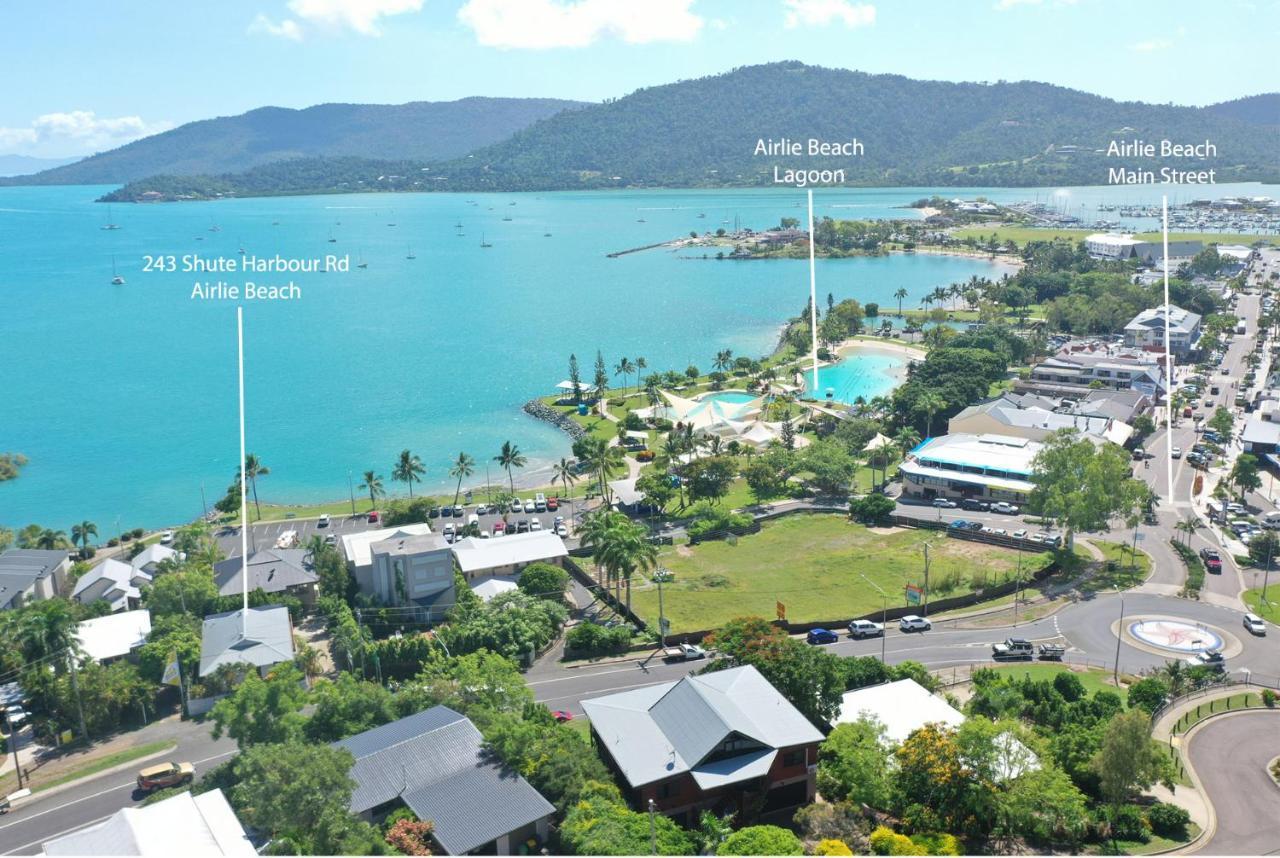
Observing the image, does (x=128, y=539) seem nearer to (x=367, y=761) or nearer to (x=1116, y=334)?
(x=367, y=761)

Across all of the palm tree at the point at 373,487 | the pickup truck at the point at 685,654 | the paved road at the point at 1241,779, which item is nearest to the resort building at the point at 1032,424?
the paved road at the point at 1241,779

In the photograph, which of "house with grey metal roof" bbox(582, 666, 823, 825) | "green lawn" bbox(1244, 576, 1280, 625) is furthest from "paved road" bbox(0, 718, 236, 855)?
"green lawn" bbox(1244, 576, 1280, 625)

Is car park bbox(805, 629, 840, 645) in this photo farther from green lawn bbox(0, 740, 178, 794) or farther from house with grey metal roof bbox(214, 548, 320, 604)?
green lawn bbox(0, 740, 178, 794)

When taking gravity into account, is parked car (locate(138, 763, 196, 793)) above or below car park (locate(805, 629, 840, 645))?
above

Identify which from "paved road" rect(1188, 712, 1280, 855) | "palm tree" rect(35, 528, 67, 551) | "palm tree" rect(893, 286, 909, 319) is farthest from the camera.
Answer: "palm tree" rect(893, 286, 909, 319)

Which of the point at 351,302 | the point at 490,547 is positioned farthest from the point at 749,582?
the point at 351,302

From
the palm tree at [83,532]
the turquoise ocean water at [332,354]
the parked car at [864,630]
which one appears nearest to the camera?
the parked car at [864,630]

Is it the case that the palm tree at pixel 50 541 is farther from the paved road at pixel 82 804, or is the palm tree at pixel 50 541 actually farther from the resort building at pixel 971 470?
the resort building at pixel 971 470
